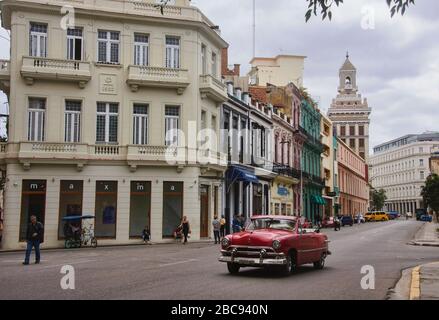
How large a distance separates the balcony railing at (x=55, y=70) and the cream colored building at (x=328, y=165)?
45649 millimetres

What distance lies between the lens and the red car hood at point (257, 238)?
14.3 m

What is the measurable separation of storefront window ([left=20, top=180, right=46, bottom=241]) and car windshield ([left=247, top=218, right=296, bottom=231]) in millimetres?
17959

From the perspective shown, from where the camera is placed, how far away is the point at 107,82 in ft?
106

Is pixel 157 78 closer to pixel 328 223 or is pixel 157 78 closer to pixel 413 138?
pixel 328 223

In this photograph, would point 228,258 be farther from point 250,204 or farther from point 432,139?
point 432,139

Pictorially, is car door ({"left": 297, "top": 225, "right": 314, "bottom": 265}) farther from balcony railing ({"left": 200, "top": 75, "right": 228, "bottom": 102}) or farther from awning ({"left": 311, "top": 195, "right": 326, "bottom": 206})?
awning ({"left": 311, "top": 195, "right": 326, "bottom": 206})

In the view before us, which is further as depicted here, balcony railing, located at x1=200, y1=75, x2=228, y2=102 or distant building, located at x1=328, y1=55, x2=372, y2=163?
distant building, located at x1=328, y1=55, x2=372, y2=163

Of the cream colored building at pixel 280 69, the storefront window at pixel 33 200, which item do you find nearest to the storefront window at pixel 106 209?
the storefront window at pixel 33 200

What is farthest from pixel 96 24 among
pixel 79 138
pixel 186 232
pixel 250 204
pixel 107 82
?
pixel 250 204

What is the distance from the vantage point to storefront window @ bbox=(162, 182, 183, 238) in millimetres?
33000

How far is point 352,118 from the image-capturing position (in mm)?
131750

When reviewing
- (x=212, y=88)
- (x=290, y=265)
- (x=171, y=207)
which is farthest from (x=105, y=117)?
(x=290, y=265)

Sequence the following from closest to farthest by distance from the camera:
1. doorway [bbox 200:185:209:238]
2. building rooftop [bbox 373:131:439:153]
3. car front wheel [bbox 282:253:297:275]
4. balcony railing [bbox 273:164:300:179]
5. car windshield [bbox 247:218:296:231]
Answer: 1. car front wheel [bbox 282:253:297:275]
2. car windshield [bbox 247:218:296:231]
3. doorway [bbox 200:185:209:238]
4. balcony railing [bbox 273:164:300:179]
5. building rooftop [bbox 373:131:439:153]

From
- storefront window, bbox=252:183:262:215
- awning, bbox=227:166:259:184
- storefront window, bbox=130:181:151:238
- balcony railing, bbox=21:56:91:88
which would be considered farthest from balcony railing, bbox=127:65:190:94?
storefront window, bbox=252:183:262:215
